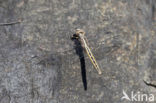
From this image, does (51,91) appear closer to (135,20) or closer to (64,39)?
(64,39)

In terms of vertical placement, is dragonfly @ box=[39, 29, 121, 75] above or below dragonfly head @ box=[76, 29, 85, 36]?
below

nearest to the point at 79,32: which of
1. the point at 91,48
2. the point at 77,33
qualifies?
the point at 77,33

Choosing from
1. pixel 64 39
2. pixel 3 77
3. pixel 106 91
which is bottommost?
pixel 106 91

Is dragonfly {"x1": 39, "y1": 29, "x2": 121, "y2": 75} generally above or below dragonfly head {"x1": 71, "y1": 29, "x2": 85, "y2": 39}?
below

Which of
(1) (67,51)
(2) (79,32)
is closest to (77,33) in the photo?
(2) (79,32)

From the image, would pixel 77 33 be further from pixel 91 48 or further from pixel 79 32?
pixel 91 48

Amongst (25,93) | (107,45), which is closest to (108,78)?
(107,45)

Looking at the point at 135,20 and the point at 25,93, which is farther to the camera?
the point at 135,20

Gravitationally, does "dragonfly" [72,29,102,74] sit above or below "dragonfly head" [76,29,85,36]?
below

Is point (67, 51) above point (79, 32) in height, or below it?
below
